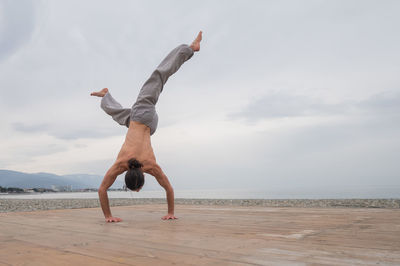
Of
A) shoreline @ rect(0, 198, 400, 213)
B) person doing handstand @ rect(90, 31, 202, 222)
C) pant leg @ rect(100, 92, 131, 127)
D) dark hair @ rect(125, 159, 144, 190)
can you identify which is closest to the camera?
dark hair @ rect(125, 159, 144, 190)

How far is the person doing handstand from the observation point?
4.23 meters

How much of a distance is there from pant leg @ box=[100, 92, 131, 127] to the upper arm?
3.49 feet

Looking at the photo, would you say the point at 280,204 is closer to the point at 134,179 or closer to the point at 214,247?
the point at 134,179

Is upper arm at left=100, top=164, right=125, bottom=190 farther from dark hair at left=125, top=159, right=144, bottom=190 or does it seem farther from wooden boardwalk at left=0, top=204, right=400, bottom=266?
wooden boardwalk at left=0, top=204, right=400, bottom=266

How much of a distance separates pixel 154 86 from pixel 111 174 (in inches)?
61.9

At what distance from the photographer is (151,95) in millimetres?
4859

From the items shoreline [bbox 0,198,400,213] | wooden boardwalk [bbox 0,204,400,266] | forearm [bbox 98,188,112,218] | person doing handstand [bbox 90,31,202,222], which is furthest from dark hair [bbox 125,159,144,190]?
shoreline [bbox 0,198,400,213]

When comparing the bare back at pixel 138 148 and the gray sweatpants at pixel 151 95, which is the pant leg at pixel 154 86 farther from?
the bare back at pixel 138 148

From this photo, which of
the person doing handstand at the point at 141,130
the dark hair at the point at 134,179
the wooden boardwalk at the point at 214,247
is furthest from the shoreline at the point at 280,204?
the wooden boardwalk at the point at 214,247

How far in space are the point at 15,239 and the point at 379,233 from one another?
3257 millimetres

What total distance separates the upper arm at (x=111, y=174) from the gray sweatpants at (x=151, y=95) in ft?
2.71

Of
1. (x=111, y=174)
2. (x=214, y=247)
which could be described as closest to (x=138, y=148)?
(x=111, y=174)

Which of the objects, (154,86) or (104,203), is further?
(154,86)

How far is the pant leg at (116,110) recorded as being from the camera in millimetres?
5080
